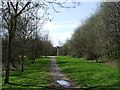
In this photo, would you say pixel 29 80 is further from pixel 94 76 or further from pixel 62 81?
pixel 94 76

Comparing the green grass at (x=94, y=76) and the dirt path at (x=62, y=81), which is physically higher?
the green grass at (x=94, y=76)

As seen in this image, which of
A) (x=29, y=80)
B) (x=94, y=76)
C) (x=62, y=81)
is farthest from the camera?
(x=94, y=76)

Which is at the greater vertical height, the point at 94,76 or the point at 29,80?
the point at 94,76

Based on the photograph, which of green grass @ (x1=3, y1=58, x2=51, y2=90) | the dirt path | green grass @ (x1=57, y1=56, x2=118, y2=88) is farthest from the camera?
green grass @ (x1=3, y1=58, x2=51, y2=90)

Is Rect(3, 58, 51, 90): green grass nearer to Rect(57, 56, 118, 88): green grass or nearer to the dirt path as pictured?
the dirt path

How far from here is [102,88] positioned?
15.3 m

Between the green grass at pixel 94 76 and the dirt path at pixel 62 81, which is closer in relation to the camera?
the dirt path at pixel 62 81

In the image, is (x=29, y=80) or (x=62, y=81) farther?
(x=29, y=80)

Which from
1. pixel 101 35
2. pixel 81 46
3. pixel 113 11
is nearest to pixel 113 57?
pixel 101 35

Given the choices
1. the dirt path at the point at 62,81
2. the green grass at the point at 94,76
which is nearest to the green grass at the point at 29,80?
the dirt path at the point at 62,81

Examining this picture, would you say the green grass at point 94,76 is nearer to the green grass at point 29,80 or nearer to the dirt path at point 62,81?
the dirt path at point 62,81

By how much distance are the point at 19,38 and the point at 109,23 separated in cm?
1621

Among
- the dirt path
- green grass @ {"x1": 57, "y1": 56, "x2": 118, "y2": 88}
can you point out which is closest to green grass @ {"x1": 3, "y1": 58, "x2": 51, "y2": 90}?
the dirt path

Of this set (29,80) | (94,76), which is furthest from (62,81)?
(94,76)
